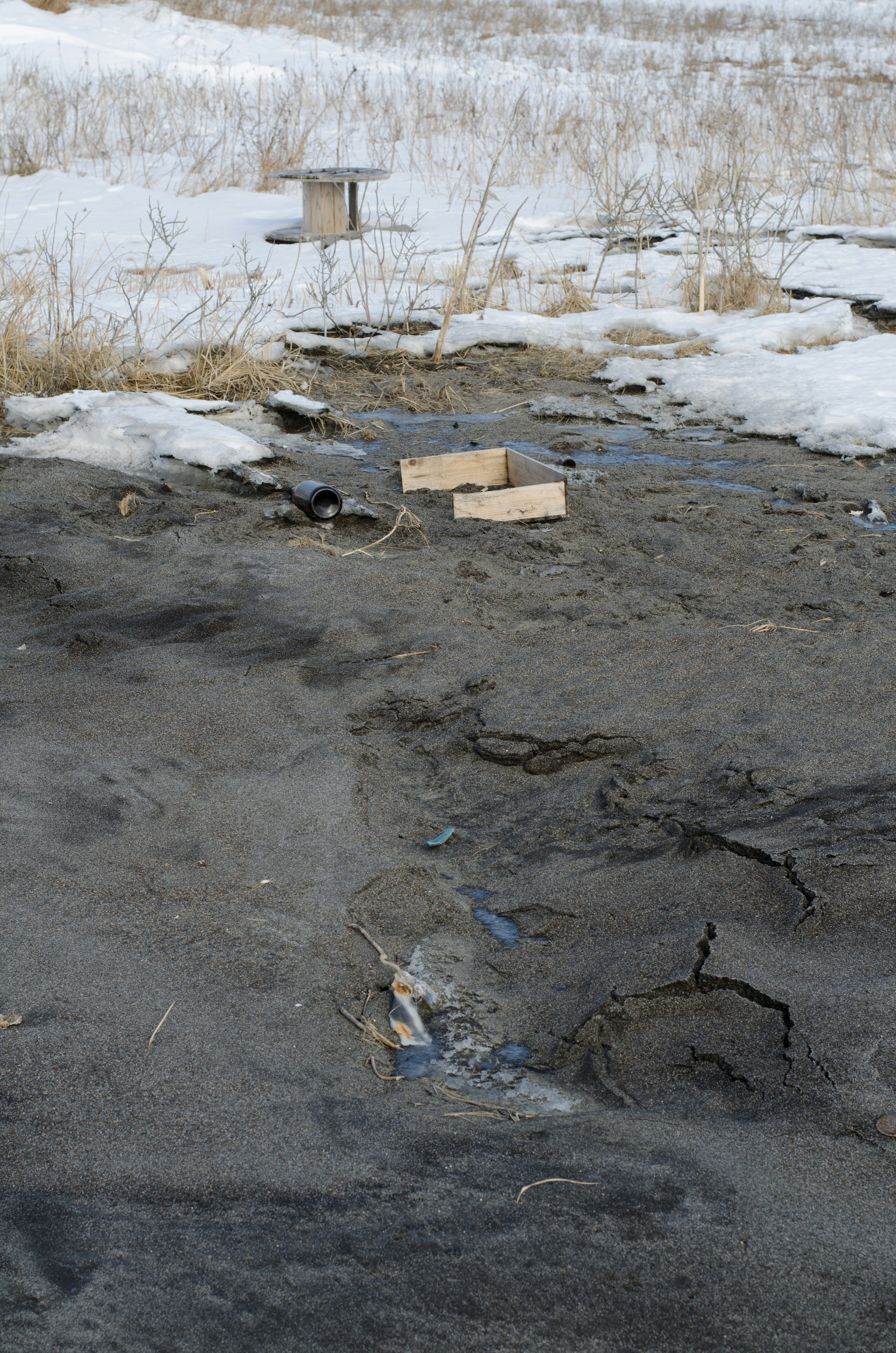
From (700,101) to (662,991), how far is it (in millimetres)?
17607

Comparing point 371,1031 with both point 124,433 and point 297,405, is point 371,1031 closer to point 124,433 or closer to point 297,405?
point 124,433

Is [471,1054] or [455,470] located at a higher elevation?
[455,470]

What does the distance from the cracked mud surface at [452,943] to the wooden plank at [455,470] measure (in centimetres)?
90

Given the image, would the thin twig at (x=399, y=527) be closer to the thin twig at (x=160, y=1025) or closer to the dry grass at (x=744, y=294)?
the thin twig at (x=160, y=1025)

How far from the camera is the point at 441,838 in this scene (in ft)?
8.66

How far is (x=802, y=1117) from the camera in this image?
63.1 inches

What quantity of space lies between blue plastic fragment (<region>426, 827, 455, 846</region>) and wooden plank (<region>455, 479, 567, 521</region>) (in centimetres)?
240

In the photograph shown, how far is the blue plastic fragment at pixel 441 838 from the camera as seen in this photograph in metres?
2.62

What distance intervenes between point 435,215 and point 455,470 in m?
8.03

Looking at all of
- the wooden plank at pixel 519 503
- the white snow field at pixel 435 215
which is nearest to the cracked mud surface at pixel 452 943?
the wooden plank at pixel 519 503

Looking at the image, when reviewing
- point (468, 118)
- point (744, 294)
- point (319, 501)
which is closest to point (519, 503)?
point (319, 501)

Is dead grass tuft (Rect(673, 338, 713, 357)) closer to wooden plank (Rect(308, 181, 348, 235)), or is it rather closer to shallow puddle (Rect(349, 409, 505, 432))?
shallow puddle (Rect(349, 409, 505, 432))

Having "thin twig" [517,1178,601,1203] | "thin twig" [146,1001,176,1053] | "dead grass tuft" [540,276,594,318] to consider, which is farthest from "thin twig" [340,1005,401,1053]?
"dead grass tuft" [540,276,594,318]

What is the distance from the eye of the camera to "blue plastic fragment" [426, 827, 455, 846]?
2625 mm
